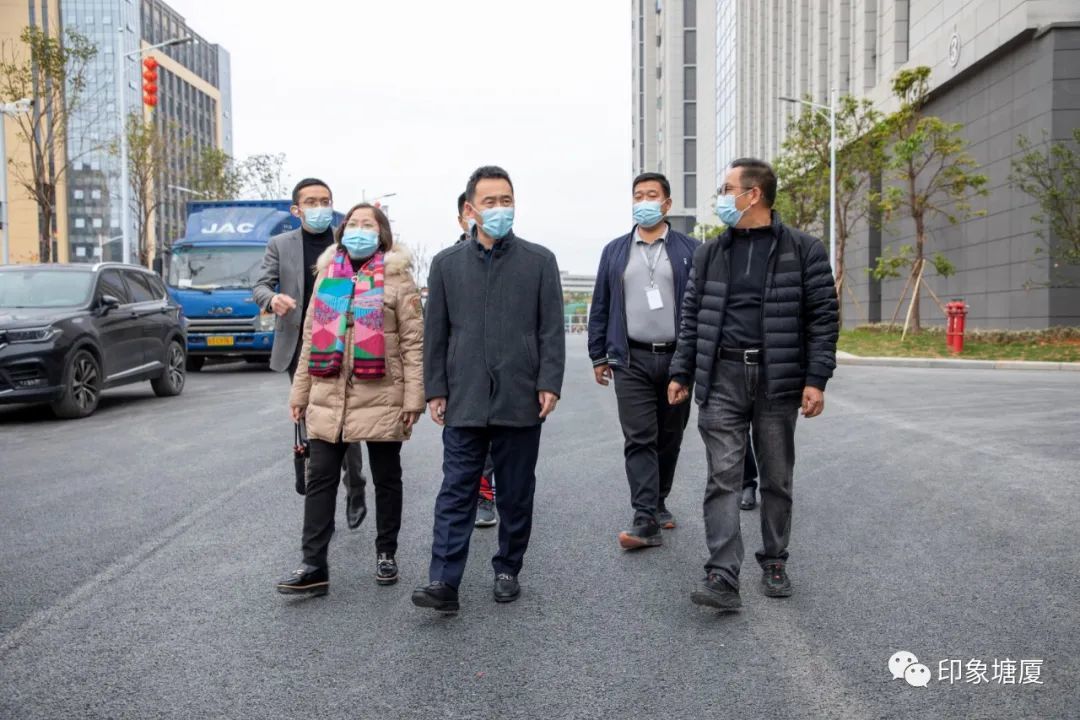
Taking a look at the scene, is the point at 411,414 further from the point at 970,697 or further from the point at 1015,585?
the point at 1015,585

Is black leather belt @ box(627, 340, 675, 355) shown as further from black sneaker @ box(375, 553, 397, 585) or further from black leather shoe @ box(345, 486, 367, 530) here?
black leather shoe @ box(345, 486, 367, 530)

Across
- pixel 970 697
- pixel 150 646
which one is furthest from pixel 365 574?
pixel 970 697

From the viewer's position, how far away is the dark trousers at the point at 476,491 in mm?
4277

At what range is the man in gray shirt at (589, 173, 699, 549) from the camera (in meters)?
5.47

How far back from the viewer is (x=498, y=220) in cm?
438

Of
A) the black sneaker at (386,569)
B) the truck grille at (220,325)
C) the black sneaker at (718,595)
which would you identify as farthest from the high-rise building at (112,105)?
the black sneaker at (718,595)

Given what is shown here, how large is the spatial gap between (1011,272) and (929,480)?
803 inches

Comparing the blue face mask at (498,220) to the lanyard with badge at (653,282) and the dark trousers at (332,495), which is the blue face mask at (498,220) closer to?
the dark trousers at (332,495)

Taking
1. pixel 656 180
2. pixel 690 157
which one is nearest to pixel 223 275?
pixel 656 180

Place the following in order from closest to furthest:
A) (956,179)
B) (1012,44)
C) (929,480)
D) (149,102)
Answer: (929,480) < (149,102) < (1012,44) < (956,179)

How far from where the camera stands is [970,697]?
3311mm

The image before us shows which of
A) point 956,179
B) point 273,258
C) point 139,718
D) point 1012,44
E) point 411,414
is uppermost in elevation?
point 1012,44

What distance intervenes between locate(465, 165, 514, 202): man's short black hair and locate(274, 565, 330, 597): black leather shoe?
5.94 ft

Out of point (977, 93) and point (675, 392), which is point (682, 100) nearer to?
point (977, 93)
